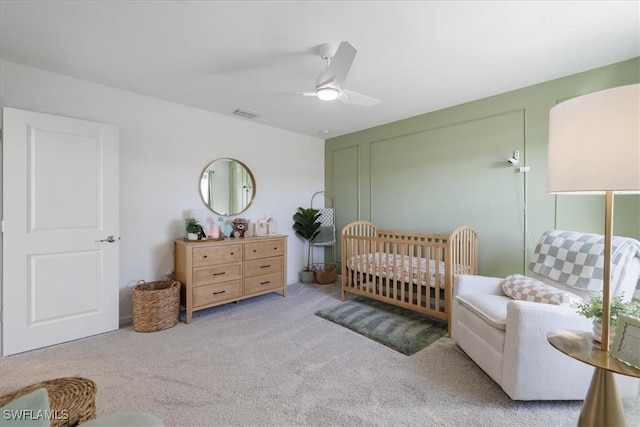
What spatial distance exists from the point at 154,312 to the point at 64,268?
845mm

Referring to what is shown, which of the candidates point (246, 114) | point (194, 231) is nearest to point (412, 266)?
Result: point (194, 231)

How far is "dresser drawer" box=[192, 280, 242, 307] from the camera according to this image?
291cm

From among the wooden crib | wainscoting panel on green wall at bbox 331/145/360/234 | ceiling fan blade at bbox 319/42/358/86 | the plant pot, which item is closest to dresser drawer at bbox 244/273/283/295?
the plant pot

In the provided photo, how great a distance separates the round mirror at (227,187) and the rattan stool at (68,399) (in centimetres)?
240

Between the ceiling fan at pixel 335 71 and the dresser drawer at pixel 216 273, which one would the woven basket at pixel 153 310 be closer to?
the dresser drawer at pixel 216 273

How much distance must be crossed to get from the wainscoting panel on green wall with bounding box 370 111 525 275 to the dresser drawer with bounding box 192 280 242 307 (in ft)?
7.27

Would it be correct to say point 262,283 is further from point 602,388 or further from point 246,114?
point 602,388

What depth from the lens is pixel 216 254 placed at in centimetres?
304

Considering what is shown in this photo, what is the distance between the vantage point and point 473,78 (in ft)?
8.35

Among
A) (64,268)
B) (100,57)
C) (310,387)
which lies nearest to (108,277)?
(64,268)

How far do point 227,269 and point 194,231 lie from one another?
57 cm

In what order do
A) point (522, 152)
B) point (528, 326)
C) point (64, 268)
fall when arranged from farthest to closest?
point (522, 152), point (64, 268), point (528, 326)

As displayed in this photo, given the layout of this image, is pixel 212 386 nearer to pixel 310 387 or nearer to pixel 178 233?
pixel 310 387

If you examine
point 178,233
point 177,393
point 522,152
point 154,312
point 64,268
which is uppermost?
point 522,152
